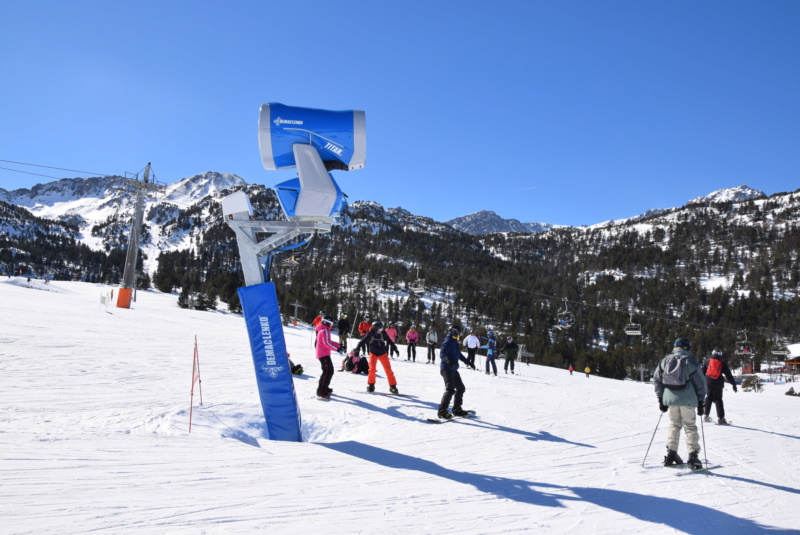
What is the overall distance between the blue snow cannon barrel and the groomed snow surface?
4062 millimetres

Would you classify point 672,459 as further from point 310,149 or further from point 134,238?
point 134,238

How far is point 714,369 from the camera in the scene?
10195 mm

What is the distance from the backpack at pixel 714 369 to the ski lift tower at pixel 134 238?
103ft

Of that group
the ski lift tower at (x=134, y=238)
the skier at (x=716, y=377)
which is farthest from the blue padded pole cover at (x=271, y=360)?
the ski lift tower at (x=134, y=238)

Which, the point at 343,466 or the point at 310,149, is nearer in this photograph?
the point at 343,466

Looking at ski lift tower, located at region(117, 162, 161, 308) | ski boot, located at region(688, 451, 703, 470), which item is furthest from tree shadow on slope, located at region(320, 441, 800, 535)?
ski lift tower, located at region(117, 162, 161, 308)

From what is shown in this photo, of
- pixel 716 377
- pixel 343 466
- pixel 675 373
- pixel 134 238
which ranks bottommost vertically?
pixel 343 466

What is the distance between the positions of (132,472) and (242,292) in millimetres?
2605

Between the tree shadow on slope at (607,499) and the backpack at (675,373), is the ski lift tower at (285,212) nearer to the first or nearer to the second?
the tree shadow on slope at (607,499)

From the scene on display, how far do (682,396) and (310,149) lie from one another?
622 centimetres

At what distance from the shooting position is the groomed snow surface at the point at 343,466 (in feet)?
13.2

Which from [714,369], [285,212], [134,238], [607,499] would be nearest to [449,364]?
[607,499]

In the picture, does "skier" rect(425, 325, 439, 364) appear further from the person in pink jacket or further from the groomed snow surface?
the person in pink jacket

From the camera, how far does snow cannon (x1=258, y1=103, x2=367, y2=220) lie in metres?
6.66
